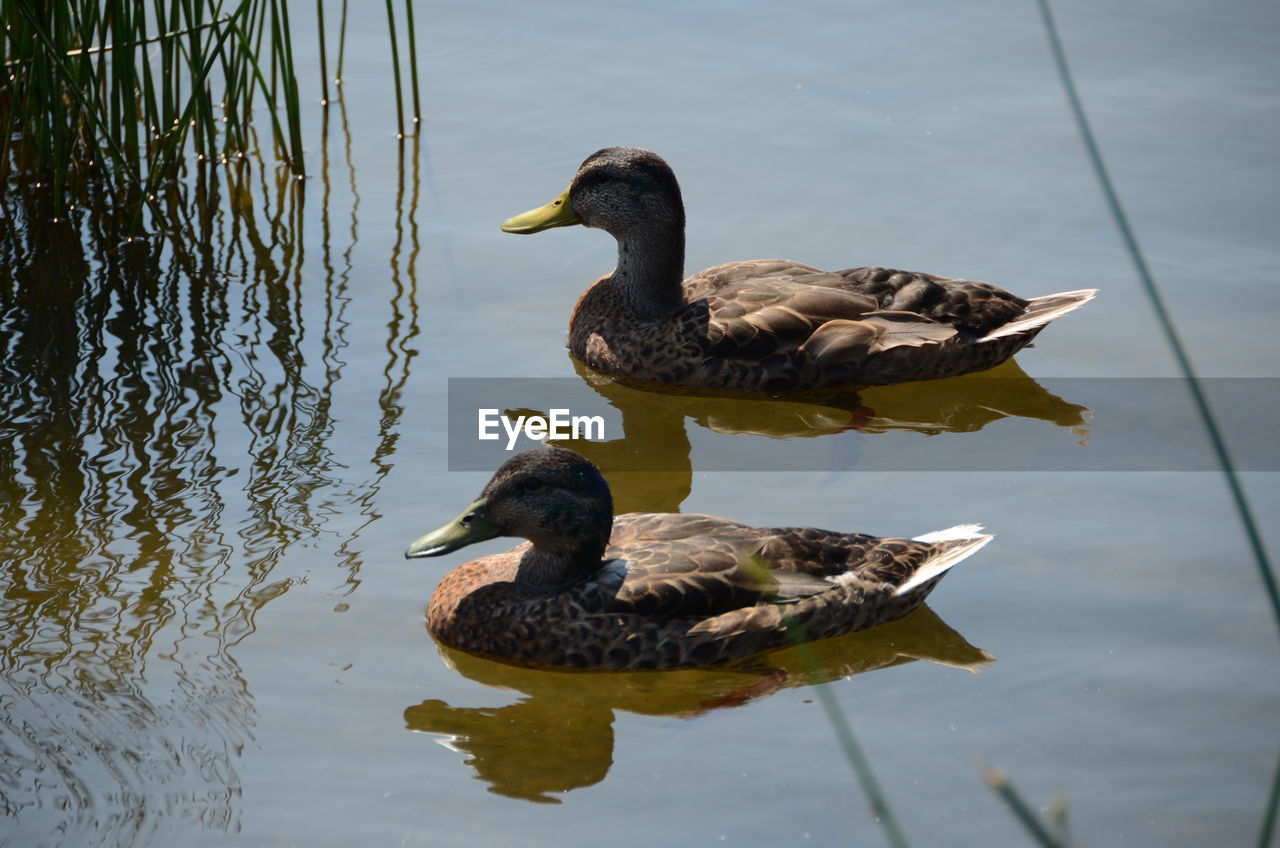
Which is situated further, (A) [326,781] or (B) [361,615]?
(B) [361,615]

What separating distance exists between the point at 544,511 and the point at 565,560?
0.20 m

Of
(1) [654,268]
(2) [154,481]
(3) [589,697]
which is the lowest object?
(3) [589,697]

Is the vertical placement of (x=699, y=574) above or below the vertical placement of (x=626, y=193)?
below

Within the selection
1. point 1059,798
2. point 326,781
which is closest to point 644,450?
point 326,781

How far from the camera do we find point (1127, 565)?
19.6ft

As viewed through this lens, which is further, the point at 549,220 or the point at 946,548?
the point at 549,220

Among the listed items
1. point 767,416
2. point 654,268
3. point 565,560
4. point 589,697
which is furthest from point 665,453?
point 589,697

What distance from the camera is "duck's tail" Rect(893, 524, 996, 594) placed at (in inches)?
220

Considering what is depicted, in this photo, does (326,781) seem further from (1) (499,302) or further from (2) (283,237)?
(2) (283,237)

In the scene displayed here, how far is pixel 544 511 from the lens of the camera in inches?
216

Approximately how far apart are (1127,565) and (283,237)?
484 centimetres

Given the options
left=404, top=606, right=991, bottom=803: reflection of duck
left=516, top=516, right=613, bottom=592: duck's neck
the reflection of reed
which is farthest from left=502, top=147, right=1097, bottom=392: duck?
left=516, top=516, right=613, bottom=592: duck's neck

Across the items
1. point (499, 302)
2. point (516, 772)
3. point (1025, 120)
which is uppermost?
point (1025, 120)

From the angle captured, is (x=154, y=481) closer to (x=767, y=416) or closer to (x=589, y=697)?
(x=589, y=697)
